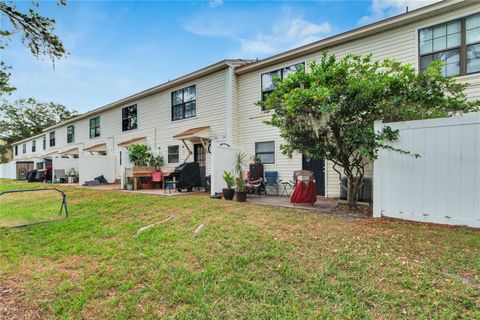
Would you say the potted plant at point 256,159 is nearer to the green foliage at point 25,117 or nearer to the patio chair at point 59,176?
the patio chair at point 59,176

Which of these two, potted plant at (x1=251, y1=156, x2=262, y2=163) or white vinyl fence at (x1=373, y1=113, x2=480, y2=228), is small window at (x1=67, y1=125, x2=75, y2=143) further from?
white vinyl fence at (x1=373, y1=113, x2=480, y2=228)

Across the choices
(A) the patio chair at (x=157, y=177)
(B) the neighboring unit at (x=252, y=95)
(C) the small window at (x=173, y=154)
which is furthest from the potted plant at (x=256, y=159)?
(A) the patio chair at (x=157, y=177)

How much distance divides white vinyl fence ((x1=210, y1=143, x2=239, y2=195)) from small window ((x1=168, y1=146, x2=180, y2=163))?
425cm

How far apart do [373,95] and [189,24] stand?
8.36 m

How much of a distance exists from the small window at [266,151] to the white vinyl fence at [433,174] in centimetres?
493

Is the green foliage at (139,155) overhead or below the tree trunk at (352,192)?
overhead

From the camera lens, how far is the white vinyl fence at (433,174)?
4297 millimetres

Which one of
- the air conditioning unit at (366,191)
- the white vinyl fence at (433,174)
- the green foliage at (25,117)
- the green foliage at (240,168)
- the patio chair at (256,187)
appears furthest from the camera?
the green foliage at (25,117)

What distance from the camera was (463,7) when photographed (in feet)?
21.1

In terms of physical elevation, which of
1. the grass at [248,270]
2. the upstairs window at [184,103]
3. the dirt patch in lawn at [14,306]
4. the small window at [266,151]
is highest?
the upstairs window at [184,103]

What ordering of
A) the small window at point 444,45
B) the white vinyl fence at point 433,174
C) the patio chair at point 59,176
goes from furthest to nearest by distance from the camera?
the patio chair at point 59,176 < the small window at point 444,45 < the white vinyl fence at point 433,174

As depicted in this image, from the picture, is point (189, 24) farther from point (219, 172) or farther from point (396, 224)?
point (396, 224)

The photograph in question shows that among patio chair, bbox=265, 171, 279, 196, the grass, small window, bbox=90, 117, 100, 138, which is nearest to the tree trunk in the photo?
the grass

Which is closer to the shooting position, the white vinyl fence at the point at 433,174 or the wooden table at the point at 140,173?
the white vinyl fence at the point at 433,174
